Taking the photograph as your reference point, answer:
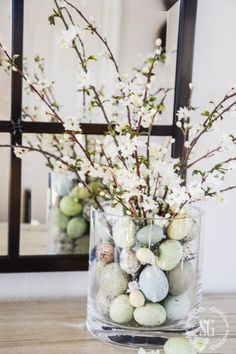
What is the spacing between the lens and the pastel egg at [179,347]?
0.85 metres

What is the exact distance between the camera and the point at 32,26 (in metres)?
1.08

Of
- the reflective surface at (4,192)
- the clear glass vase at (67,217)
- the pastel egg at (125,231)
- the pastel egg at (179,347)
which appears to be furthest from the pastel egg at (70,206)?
the pastel egg at (179,347)

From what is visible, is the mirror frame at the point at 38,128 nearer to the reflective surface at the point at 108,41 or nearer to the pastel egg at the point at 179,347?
the reflective surface at the point at 108,41

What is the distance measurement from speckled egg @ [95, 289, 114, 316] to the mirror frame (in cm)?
18

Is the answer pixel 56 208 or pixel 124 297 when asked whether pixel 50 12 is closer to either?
pixel 56 208

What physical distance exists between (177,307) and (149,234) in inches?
5.6

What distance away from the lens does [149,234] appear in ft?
3.00

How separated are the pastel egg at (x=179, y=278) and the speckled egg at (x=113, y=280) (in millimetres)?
76

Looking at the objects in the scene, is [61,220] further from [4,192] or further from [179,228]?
[179,228]

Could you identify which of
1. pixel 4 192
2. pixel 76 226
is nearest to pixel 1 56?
pixel 4 192

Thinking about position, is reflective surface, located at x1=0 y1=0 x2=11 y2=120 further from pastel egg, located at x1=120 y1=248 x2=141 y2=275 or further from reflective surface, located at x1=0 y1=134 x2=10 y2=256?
pastel egg, located at x1=120 y1=248 x2=141 y2=275

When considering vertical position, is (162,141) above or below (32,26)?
below

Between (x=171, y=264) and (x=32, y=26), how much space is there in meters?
0.52

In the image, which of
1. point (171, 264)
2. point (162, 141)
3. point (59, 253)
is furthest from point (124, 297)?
point (162, 141)
